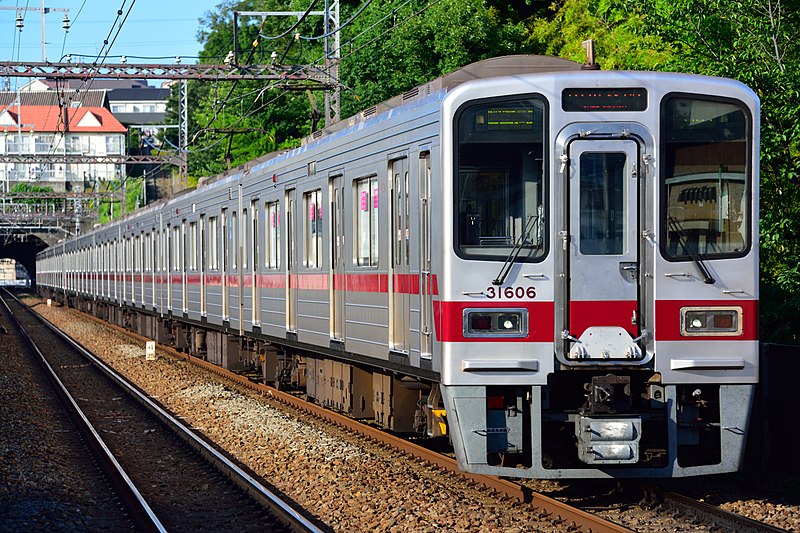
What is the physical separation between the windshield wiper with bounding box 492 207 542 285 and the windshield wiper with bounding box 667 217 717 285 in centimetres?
92

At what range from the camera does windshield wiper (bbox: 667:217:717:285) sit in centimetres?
817

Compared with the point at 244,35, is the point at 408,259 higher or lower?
lower

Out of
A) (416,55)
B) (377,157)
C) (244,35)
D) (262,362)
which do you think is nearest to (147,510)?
(377,157)

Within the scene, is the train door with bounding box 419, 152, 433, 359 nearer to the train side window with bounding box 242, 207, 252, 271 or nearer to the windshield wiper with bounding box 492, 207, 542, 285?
the windshield wiper with bounding box 492, 207, 542, 285

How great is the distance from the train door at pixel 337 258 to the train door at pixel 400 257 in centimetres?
172

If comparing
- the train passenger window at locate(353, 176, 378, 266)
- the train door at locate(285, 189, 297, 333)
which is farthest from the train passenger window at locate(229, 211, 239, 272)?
the train passenger window at locate(353, 176, 378, 266)

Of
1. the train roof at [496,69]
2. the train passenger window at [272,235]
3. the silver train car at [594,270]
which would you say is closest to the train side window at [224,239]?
the train passenger window at [272,235]

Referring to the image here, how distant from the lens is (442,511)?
829 cm

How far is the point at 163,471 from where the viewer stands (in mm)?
11266

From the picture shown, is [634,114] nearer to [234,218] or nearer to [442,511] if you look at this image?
[442,511]

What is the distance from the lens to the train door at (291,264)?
13.7 meters

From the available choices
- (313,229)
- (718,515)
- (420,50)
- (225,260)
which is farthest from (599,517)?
(420,50)

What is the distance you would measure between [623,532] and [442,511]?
5.30ft

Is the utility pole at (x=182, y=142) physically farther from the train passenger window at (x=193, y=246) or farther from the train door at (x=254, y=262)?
the train door at (x=254, y=262)
